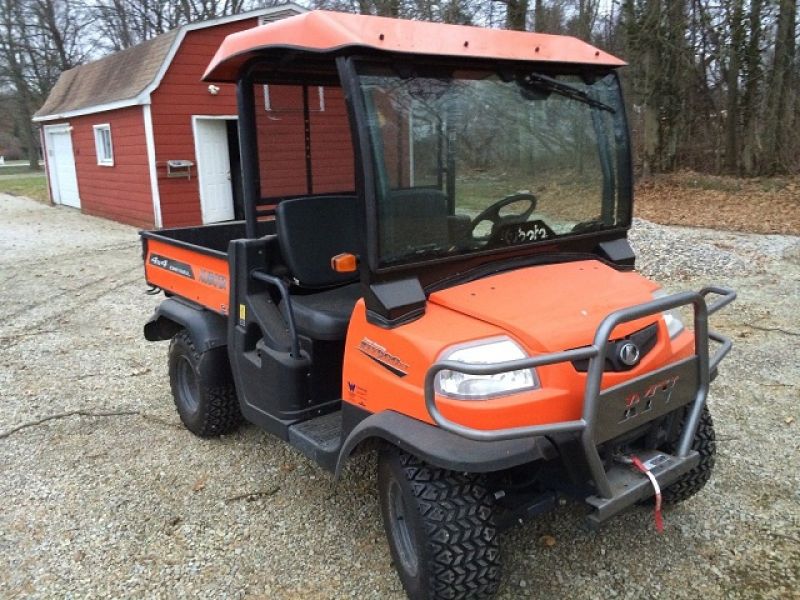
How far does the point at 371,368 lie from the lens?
2.63 m

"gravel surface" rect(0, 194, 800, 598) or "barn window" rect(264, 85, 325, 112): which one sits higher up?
"barn window" rect(264, 85, 325, 112)

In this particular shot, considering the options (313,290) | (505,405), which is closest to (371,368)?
(505,405)

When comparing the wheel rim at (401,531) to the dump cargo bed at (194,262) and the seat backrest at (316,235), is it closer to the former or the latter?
the seat backrest at (316,235)

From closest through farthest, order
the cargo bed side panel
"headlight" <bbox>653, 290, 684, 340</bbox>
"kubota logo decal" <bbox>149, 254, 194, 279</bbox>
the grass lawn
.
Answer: "headlight" <bbox>653, 290, 684, 340</bbox>
the cargo bed side panel
"kubota logo decal" <bbox>149, 254, 194, 279</bbox>
the grass lawn

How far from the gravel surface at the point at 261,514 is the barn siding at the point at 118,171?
817cm

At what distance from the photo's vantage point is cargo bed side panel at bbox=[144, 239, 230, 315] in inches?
143

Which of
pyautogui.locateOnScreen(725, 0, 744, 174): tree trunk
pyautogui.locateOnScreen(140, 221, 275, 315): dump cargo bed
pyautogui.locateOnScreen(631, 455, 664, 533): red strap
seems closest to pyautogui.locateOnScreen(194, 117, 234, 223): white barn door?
pyautogui.locateOnScreen(140, 221, 275, 315): dump cargo bed

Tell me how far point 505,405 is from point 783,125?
15.2m

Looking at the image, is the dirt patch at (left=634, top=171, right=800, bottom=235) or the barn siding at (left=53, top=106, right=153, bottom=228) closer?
the dirt patch at (left=634, top=171, right=800, bottom=235)

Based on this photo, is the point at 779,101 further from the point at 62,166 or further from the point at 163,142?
the point at 62,166

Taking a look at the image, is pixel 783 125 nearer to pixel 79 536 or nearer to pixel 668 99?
pixel 668 99

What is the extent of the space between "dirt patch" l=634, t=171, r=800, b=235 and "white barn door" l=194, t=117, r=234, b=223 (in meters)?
8.09

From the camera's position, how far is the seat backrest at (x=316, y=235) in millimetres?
3342

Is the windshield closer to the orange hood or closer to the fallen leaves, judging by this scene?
the orange hood
